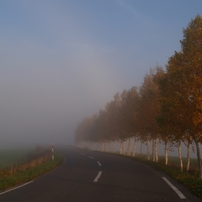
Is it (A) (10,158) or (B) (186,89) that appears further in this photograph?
(A) (10,158)

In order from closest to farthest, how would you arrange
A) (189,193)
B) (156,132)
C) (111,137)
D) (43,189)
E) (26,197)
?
1. (26,197)
2. (189,193)
3. (43,189)
4. (156,132)
5. (111,137)

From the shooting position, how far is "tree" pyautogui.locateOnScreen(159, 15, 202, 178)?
15.6m

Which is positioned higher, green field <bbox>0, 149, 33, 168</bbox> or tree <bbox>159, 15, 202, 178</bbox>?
tree <bbox>159, 15, 202, 178</bbox>

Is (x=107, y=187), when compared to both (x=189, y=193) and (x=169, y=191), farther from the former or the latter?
(x=189, y=193)

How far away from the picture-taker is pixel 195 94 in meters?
15.2

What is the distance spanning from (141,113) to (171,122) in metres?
9.45

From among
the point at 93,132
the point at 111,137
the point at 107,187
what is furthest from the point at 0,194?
the point at 93,132

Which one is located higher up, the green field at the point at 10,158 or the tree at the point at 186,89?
the tree at the point at 186,89

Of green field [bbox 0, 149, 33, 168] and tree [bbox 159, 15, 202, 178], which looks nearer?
tree [bbox 159, 15, 202, 178]

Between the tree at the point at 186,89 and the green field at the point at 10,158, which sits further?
the green field at the point at 10,158

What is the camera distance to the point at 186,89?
1630 cm

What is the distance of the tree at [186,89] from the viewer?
15648 millimetres

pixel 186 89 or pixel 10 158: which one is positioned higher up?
pixel 186 89

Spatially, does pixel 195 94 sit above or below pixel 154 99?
below
